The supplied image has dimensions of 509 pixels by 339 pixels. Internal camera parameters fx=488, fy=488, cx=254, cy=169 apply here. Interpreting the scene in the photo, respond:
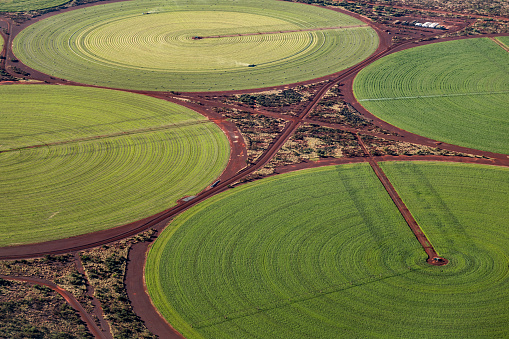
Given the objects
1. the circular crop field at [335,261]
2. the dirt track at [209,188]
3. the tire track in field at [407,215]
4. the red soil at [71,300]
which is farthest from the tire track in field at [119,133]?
the red soil at [71,300]

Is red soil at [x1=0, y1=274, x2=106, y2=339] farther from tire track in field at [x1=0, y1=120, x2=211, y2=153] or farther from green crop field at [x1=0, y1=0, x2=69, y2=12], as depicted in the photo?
green crop field at [x1=0, y1=0, x2=69, y2=12]

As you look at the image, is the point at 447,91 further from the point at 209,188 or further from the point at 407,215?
the point at 209,188

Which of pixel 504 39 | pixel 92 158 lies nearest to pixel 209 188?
pixel 92 158

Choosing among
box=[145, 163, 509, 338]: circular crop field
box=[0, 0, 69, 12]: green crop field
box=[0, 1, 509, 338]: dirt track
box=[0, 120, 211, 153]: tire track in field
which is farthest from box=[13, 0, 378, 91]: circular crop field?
box=[145, 163, 509, 338]: circular crop field

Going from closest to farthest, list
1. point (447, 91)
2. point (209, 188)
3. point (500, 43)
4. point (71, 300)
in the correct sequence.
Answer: point (71, 300) < point (209, 188) < point (447, 91) < point (500, 43)

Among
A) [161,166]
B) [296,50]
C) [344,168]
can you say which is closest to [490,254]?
[344,168]

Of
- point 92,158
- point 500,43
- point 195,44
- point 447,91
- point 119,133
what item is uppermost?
point 500,43

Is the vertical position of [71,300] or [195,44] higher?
[195,44]
